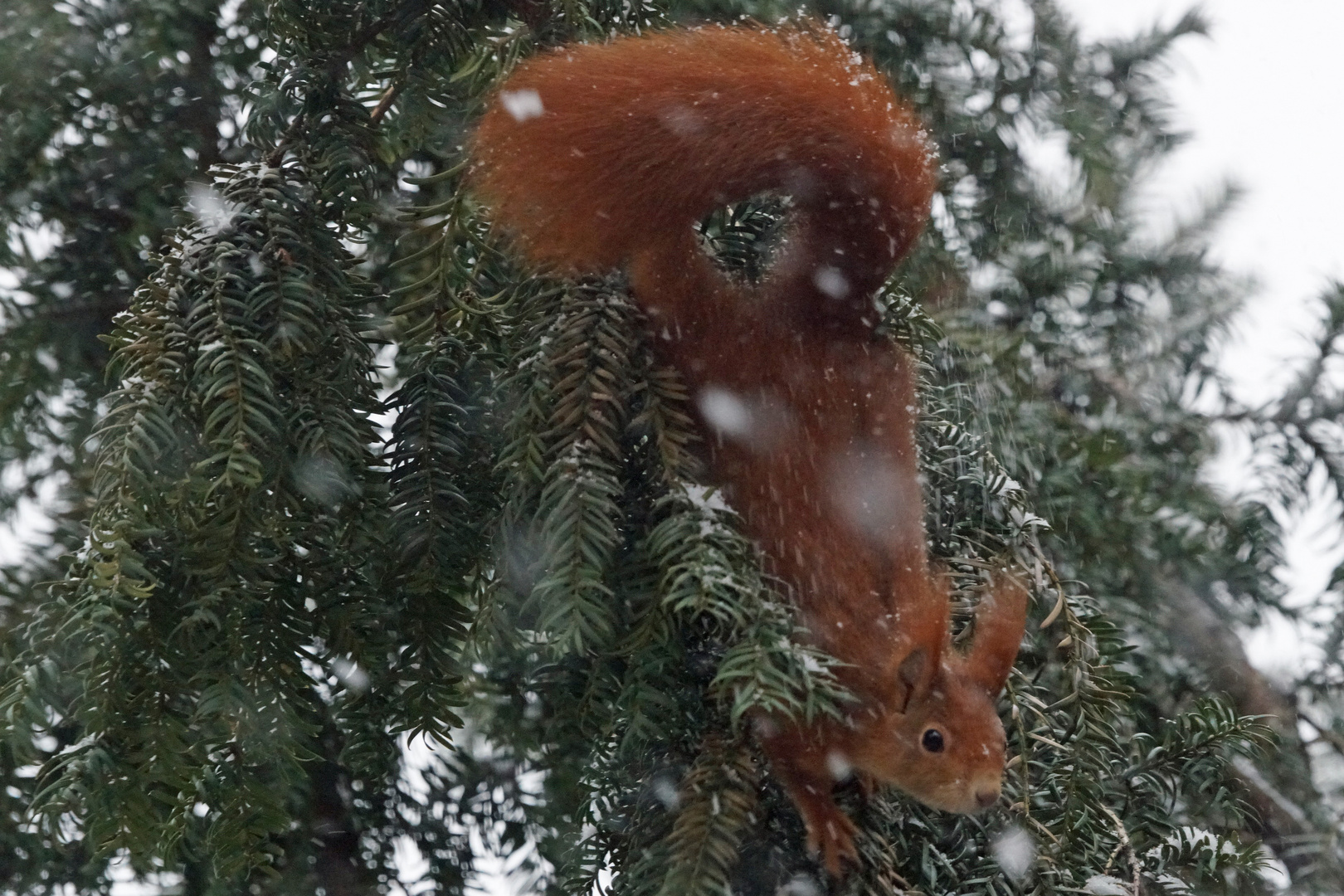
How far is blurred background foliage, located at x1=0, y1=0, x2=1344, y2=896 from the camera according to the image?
0.94 metres

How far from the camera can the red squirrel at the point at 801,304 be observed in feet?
3.51

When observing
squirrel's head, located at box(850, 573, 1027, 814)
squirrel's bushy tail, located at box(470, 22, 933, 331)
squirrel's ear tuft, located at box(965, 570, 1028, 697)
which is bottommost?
squirrel's head, located at box(850, 573, 1027, 814)

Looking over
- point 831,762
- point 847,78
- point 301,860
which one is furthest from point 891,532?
point 301,860

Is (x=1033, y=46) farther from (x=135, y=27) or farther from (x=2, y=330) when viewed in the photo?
(x=2, y=330)

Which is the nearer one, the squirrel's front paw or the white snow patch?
the squirrel's front paw

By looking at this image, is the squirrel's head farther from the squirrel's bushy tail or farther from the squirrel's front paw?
the squirrel's bushy tail

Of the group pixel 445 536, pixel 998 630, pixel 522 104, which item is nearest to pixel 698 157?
pixel 522 104

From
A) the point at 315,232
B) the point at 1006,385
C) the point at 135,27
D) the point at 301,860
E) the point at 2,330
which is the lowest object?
the point at 301,860

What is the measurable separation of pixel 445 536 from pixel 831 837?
0.39 meters

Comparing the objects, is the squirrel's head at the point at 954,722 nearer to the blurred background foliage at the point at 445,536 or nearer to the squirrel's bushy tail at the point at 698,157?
the blurred background foliage at the point at 445,536

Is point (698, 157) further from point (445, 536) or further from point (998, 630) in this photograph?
point (998, 630)

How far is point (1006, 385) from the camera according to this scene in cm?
139

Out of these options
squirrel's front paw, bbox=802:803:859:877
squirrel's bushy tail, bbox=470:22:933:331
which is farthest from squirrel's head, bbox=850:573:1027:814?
squirrel's bushy tail, bbox=470:22:933:331

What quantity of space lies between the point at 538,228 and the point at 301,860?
0.94 meters
